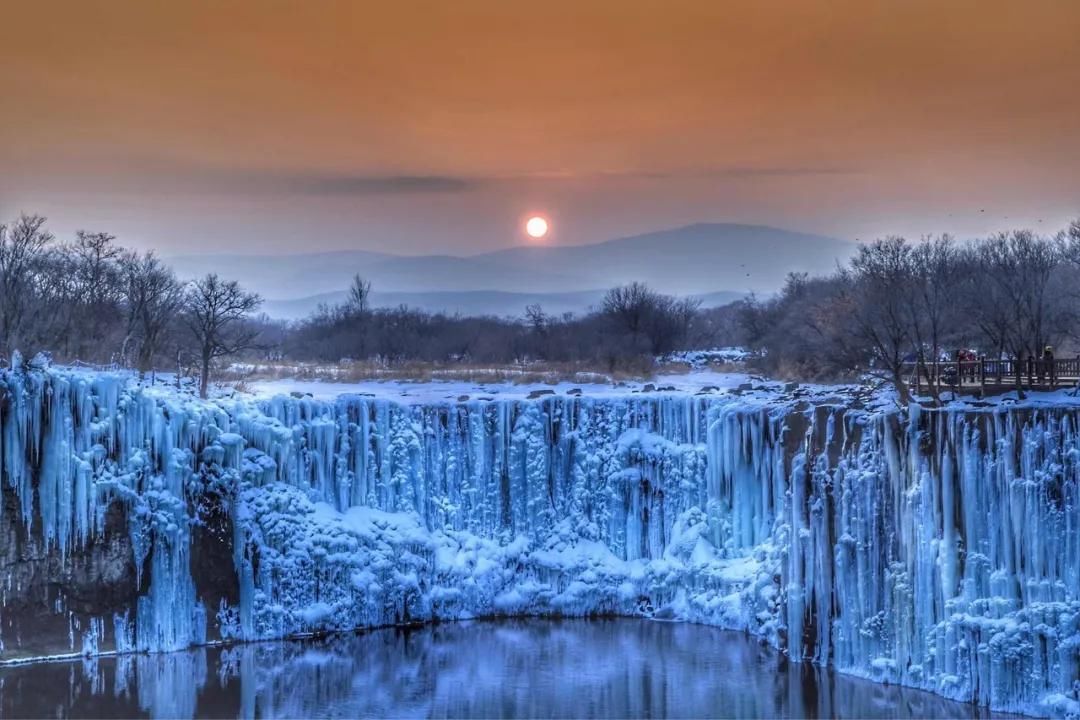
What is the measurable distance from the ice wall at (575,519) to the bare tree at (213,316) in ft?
11.6

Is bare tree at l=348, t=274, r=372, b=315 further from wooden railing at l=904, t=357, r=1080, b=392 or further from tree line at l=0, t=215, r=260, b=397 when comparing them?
wooden railing at l=904, t=357, r=1080, b=392

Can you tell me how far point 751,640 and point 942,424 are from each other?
6.53 meters

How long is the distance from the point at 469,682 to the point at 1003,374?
1243 cm

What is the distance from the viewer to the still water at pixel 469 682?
22.2 metres

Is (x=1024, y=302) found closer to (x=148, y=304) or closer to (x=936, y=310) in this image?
(x=936, y=310)

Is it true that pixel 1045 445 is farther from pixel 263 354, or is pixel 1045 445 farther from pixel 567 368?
pixel 263 354

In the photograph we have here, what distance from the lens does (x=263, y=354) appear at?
5372cm

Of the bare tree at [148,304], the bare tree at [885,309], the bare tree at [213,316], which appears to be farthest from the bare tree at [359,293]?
the bare tree at [885,309]

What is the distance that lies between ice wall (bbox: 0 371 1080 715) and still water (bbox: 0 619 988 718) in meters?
0.84

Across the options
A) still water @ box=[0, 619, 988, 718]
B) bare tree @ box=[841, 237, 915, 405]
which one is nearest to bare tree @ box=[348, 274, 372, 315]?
bare tree @ box=[841, 237, 915, 405]

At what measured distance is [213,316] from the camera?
3434 cm

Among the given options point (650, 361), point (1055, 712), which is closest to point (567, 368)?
point (650, 361)

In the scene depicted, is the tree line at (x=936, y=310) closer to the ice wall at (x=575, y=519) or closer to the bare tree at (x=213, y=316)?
the ice wall at (x=575, y=519)

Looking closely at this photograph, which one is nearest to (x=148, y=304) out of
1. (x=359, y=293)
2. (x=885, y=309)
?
(x=885, y=309)
